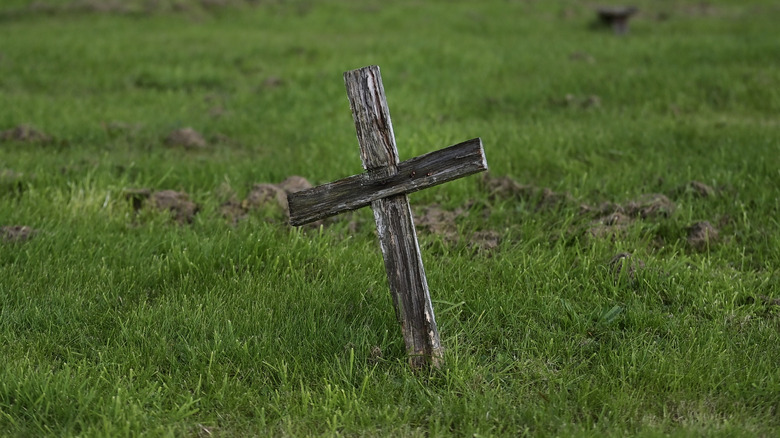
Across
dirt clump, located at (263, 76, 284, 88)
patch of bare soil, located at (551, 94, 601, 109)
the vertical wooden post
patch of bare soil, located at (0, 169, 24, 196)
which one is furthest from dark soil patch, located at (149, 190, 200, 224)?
patch of bare soil, located at (551, 94, 601, 109)

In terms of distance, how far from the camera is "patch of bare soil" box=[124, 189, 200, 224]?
5316mm

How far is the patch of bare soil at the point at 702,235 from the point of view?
4797 millimetres

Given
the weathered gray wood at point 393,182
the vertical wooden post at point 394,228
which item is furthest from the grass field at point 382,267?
the weathered gray wood at point 393,182

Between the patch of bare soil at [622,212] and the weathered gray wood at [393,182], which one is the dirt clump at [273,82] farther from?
the weathered gray wood at [393,182]

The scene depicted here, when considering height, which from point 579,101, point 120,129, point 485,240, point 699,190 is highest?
point 120,129

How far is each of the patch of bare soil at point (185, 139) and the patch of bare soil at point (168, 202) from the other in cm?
156

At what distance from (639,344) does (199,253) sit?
265 cm

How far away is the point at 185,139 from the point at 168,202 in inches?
74.2

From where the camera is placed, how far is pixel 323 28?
14242 mm

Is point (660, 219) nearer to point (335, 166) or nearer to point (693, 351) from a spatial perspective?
point (693, 351)

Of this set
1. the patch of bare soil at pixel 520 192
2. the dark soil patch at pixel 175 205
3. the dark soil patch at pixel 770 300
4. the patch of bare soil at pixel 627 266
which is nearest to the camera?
the dark soil patch at pixel 770 300

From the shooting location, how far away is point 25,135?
6980mm

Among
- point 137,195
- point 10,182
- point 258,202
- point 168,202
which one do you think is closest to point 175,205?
point 168,202

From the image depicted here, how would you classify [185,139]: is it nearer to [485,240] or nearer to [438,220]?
[438,220]
